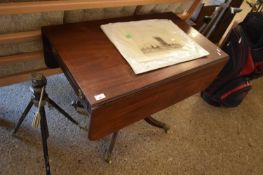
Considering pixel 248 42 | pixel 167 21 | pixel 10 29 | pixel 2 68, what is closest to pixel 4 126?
pixel 2 68

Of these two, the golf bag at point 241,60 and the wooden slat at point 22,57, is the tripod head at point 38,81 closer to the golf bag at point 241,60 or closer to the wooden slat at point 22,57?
the wooden slat at point 22,57

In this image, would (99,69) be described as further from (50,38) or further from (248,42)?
(248,42)

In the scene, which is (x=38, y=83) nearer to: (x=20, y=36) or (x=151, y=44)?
(x=20, y=36)

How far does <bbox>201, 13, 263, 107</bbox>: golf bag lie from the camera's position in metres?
1.55

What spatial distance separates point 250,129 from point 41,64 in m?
1.57

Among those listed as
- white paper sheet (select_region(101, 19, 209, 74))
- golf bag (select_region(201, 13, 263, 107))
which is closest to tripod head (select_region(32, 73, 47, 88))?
white paper sheet (select_region(101, 19, 209, 74))

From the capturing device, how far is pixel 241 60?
1579mm

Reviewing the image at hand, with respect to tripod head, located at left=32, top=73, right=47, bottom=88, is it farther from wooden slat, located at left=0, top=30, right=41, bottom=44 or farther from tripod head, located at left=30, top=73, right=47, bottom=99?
wooden slat, located at left=0, top=30, right=41, bottom=44

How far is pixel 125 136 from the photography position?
4.60 feet

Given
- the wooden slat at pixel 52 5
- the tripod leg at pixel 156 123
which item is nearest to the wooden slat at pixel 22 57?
the wooden slat at pixel 52 5

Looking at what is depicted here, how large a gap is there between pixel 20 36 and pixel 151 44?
0.52 metres

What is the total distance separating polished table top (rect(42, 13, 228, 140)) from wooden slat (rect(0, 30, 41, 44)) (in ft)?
0.14

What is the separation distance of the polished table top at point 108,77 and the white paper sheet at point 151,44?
0.03m

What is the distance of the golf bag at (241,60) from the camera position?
5.09 feet
